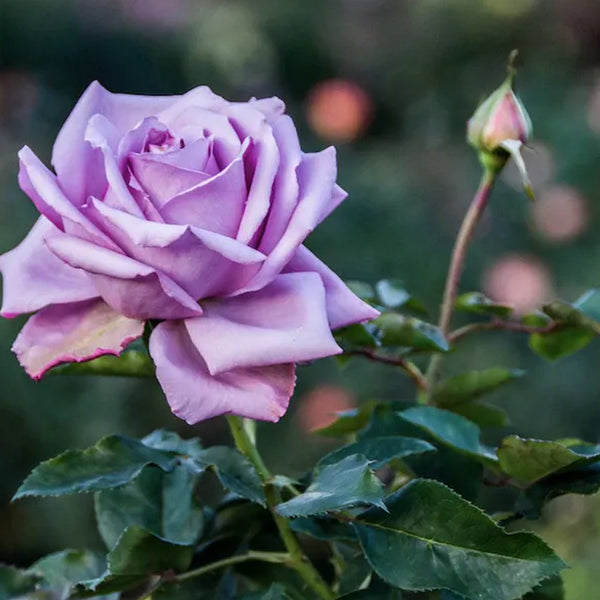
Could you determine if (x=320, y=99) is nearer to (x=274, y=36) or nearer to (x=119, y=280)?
(x=274, y=36)

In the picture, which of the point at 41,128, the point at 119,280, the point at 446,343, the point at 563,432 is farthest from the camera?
the point at 41,128

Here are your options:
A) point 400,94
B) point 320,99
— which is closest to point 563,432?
point 320,99

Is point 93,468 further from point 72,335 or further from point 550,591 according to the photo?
point 550,591

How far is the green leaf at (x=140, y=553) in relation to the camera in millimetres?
407

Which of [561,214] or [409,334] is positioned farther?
[561,214]

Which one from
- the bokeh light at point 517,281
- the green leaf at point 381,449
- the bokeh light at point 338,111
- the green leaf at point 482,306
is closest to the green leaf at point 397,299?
the green leaf at point 482,306

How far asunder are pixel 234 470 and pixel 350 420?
0.14 metres

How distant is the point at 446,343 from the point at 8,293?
8.0 inches

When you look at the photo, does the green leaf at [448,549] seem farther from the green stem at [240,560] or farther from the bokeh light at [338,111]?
the bokeh light at [338,111]

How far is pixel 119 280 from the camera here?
34 centimetres

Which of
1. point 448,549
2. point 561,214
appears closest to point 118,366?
point 448,549

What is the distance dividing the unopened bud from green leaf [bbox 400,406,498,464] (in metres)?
0.13

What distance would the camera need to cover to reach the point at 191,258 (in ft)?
1.12

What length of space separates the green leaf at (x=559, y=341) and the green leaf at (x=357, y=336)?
0.10m
